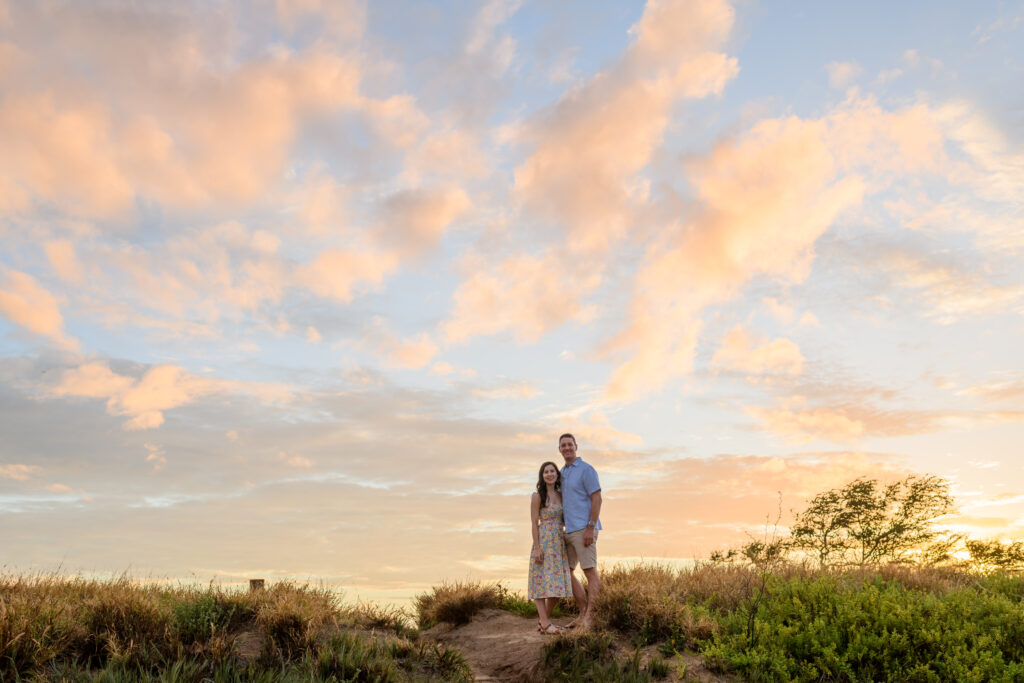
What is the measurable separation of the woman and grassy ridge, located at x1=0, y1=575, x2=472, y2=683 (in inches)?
75.6

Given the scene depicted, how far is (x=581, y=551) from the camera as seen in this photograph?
462 inches

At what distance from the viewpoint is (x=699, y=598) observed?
12812 millimetres

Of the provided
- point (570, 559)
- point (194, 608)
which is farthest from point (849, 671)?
point (194, 608)

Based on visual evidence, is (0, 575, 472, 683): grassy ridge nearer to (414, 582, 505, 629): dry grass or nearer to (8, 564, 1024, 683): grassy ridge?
(8, 564, 1024, 683): grassy ridge

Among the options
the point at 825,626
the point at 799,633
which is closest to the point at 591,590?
the point at 799,633

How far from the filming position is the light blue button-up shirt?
38.4 ft

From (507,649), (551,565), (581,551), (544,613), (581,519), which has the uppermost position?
(581,519)

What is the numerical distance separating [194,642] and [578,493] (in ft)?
19.2

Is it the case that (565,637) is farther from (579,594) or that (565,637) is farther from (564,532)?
(564,532)

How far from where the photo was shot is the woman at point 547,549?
11.7 meters

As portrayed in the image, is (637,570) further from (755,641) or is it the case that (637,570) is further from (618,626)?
(755,641)

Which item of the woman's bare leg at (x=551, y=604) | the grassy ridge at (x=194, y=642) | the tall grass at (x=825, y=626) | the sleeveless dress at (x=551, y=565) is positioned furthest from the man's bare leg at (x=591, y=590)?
the grassy ridge at (x=194, y=642)

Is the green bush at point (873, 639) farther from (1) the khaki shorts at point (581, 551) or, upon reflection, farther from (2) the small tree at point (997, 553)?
(2) the small tree at point (997, 553)

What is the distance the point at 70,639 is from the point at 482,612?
7.49m
